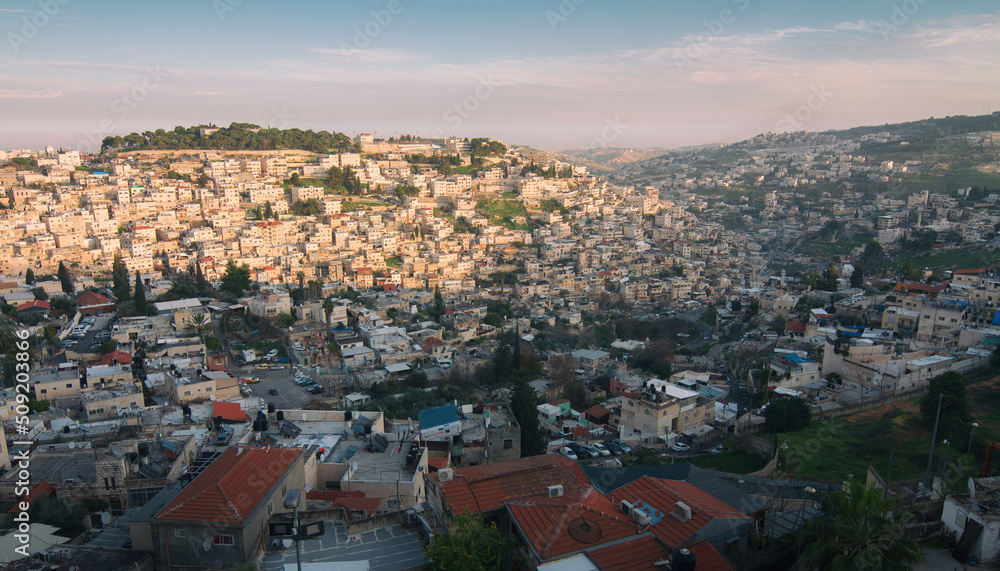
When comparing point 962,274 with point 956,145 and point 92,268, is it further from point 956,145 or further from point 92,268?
point 956,145

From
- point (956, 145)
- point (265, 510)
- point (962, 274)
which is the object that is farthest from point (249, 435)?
point (956, 145)

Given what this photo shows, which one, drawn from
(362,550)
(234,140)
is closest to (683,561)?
(362,550)

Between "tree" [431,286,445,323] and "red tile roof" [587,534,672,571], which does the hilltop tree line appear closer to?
"tree" [431,286,445,323]

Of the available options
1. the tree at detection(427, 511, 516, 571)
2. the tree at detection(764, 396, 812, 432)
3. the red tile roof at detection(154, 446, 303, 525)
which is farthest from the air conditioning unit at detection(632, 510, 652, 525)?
the tree at detection(764, 396, 812, 432)

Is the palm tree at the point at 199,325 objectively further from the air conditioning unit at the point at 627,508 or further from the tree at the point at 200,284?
the air conditioning unit at the point at 627,508

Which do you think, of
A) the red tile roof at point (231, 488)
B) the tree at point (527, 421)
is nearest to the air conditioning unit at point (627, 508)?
the red tile roof at point (231, 488)

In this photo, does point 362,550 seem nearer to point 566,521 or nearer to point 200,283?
point 566,521
